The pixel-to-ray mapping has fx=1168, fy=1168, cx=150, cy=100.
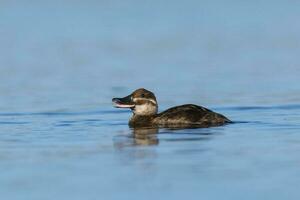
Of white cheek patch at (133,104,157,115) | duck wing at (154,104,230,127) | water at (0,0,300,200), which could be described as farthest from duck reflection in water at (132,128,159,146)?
white cheek patch at (133,104,157,115)

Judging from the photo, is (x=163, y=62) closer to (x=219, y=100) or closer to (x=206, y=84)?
(x=206, y=84)

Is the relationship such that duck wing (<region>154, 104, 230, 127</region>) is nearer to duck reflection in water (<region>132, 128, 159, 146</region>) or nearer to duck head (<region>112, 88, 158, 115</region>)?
duck reflection in water (<region>132, 128, 159, 146</region>)

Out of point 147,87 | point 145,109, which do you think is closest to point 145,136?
point 145,109

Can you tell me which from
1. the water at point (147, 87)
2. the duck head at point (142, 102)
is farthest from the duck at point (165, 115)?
the water at point (147, 87)

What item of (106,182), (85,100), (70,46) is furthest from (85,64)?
(106,182)

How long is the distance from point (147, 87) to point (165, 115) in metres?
5.23

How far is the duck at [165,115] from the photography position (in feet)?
59.2

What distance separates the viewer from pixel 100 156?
14570 millimetres

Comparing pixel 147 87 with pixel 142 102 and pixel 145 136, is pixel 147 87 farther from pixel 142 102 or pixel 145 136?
pixel 145 136

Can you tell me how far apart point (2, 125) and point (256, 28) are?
18175 millimetres

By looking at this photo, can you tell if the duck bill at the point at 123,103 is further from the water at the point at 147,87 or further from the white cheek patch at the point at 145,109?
the water at the point at 147,87

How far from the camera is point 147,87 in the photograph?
23.5 m

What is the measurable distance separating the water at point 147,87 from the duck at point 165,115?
336 millimetres

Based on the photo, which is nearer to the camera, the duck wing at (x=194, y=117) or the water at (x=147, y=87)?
the water at (x=147, y=87)
